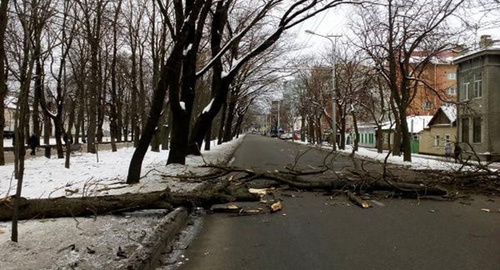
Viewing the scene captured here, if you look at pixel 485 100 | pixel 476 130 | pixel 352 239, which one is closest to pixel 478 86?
pixel 485 100

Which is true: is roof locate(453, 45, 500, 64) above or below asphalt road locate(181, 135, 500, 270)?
above

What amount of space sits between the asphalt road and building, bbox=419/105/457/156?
29585 mm

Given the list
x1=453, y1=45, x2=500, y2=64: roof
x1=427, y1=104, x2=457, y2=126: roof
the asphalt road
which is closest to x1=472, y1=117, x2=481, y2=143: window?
x1=427, y1=104, x2=457, y2=126: roof

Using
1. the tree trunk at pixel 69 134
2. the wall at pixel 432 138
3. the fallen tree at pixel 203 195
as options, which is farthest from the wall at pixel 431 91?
the tree trunk at pixel 69 134

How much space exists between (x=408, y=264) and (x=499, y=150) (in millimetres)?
29747

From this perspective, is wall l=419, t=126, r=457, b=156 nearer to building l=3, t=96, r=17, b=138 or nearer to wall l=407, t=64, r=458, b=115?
wall l=407, t=64, r=458, b=115

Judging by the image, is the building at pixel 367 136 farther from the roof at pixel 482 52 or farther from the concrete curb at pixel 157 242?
the concrete curb at pixel 157 242

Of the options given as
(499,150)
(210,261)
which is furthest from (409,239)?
(499,150)

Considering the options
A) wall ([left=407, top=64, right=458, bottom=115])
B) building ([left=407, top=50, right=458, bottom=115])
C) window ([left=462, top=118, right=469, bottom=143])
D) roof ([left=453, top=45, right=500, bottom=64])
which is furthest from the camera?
window ([left=462, top=118, right=469, bottom=143])

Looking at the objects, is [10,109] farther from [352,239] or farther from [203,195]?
[352,239]

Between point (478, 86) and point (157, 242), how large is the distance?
3206 centimetres

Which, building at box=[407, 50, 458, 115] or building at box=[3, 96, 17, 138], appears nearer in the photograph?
building at box=[3, 96, 17, 138]

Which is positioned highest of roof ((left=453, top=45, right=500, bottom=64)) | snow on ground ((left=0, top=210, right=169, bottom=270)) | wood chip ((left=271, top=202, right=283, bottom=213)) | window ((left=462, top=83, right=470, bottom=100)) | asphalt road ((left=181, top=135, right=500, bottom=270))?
roof ((left=453, top=45, right=500, bottom=64))

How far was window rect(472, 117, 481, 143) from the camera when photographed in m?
32.6
